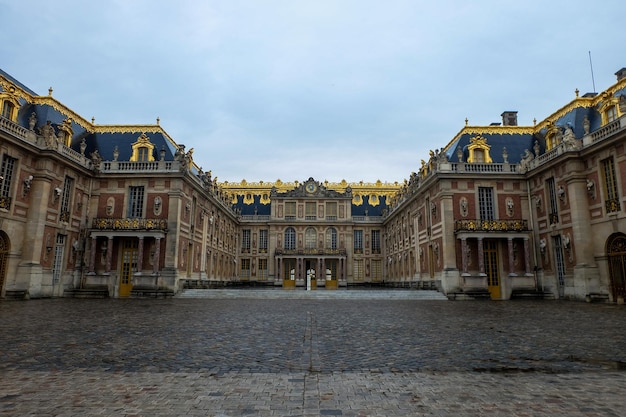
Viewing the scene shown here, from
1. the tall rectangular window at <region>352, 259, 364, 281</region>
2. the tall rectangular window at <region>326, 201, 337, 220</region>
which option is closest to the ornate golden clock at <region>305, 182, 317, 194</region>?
the tall rectangular window at <region>326, 201, 337, 220</region>

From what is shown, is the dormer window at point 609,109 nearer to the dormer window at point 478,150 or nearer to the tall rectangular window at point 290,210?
the dormer window at point 478,150

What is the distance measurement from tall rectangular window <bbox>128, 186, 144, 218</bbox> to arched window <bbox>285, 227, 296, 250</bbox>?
26.3 m

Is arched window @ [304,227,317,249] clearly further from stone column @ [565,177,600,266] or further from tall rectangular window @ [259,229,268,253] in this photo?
stone column @ [565,177,600,266]

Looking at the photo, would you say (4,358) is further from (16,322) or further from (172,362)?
(16,322)

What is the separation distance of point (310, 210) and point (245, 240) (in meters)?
9.25

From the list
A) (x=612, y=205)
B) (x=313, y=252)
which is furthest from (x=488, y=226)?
(x=313, y=252)

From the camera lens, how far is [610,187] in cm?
2211

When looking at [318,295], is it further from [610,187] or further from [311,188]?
[311,188]

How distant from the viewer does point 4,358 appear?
6.70 metres

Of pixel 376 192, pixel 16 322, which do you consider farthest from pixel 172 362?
pixel 376 192

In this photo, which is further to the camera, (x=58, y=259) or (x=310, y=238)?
(x=310, y=238)

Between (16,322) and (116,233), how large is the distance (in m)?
15.8

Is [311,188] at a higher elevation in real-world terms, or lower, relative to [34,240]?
higher

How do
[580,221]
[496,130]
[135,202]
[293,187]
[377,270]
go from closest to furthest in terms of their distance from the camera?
[580,221] → [135,202] → [496,130] → [377,270] → [293,187]
